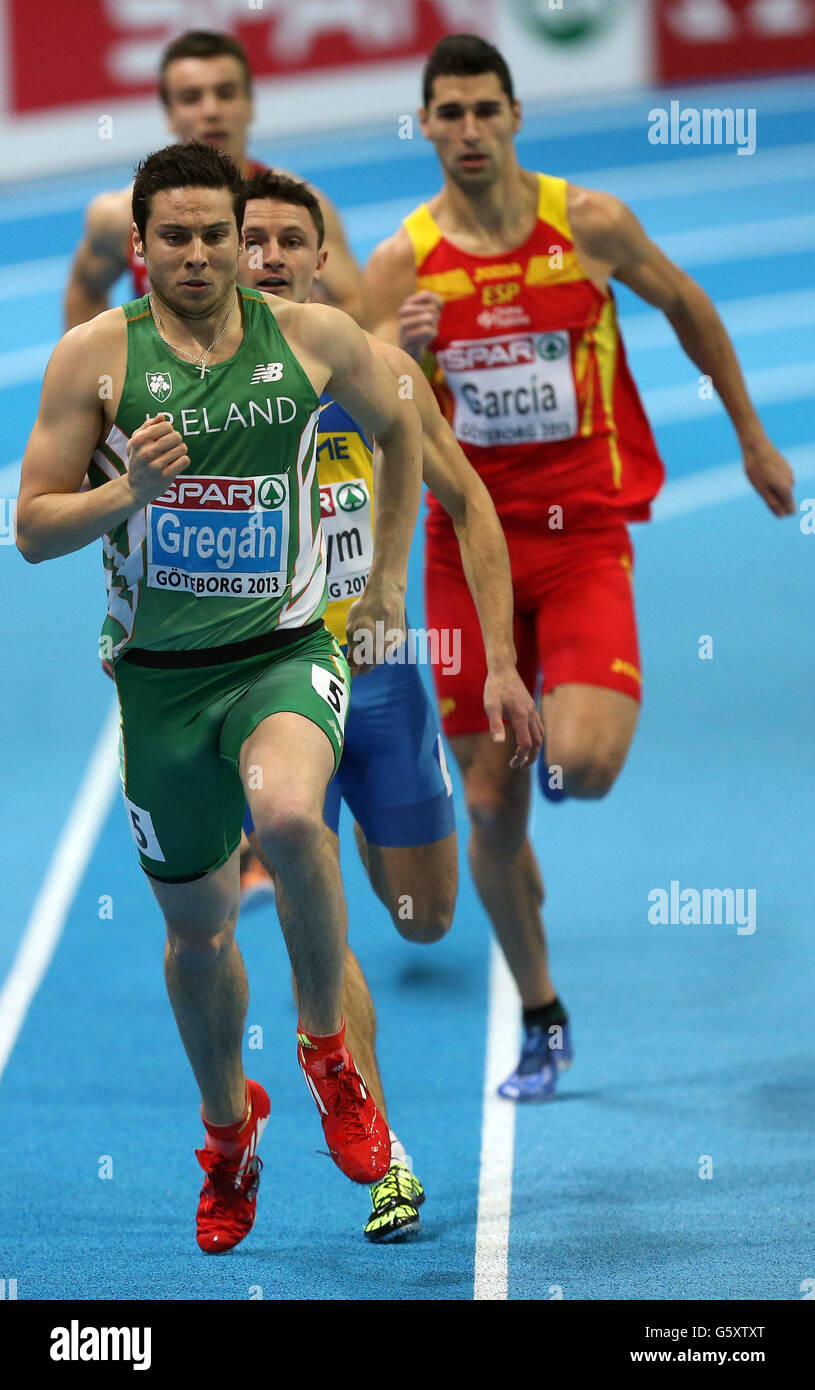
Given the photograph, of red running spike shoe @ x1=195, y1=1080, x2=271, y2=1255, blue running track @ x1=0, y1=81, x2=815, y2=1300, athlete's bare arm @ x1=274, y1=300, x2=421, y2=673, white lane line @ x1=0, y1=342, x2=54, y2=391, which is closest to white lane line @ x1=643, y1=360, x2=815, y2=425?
blue running track @ x1=0, y1=81, x2=815, y2=1300

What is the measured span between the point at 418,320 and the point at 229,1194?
275cm

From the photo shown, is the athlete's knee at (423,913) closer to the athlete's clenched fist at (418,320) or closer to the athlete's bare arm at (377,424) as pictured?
the athlete's bare arm at (377,424)

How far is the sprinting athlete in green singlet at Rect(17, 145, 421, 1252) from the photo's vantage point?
4.62 metres

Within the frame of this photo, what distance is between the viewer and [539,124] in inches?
754

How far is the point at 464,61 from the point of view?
6.59 meters

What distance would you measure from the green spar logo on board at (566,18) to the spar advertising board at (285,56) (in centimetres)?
1

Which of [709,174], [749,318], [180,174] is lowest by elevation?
[180,174]

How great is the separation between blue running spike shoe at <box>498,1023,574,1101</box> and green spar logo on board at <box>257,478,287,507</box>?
279cm

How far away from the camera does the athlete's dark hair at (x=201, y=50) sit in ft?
25.4

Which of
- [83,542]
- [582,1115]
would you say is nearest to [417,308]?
[83,542]

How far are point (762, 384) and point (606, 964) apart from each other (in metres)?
8.21

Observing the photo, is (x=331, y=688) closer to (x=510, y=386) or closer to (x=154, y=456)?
(x=154, y=456)

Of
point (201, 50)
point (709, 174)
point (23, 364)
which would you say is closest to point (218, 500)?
point (201, 50)
